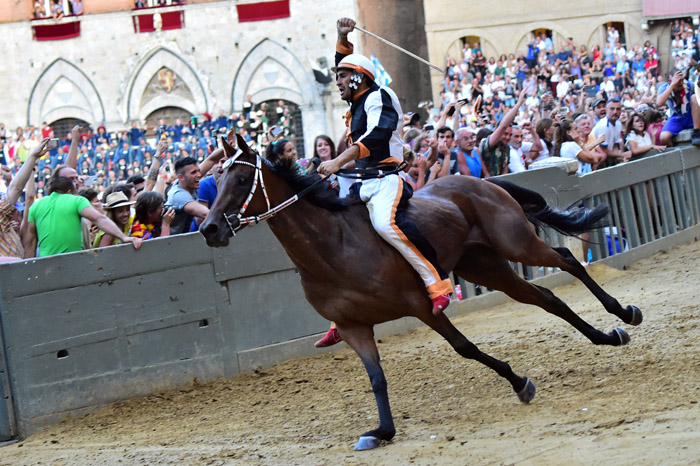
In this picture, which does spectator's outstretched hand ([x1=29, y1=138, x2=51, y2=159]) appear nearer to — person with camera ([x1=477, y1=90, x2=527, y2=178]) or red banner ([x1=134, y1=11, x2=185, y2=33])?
person with camera ([x1=477, y1=90, x2=527, y2=178])

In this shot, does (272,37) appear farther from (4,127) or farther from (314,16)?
(4,127)

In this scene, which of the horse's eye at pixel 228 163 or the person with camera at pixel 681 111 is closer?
the horse's eye at pixel 228 163

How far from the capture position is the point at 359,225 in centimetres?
644

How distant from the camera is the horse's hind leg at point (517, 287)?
7.26m

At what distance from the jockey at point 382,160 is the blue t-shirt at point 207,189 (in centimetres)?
293

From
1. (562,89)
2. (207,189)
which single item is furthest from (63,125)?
(207,189)

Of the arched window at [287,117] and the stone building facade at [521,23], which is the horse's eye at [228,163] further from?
the stone building facade at [521,23]

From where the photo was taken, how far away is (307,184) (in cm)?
628

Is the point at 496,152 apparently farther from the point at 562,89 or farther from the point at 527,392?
the point at 562,89

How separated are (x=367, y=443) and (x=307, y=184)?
1.82 m

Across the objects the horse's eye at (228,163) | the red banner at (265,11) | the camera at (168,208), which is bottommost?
the camera at (168,208)

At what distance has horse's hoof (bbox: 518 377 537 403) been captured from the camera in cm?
639

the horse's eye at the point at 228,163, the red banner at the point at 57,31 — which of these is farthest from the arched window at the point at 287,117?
the horse's eye at the point at 228,163

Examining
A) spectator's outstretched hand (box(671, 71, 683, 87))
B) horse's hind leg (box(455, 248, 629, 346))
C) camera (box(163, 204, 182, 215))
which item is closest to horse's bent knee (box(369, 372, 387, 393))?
horse's hind leg (box(455, 248, 629, 346))
